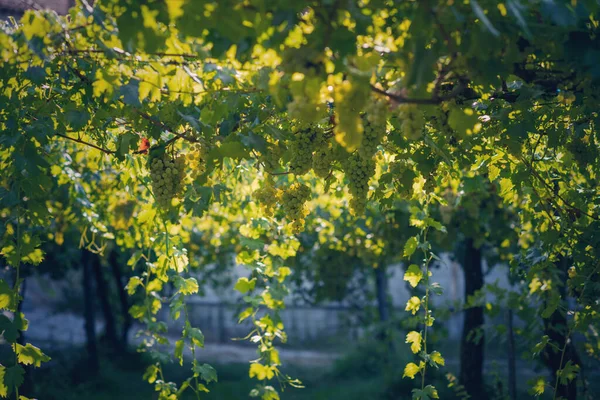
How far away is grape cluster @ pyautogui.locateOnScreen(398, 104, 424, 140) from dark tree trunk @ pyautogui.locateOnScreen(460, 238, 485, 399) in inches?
154

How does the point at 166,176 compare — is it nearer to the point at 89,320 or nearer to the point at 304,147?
the point at 304,147

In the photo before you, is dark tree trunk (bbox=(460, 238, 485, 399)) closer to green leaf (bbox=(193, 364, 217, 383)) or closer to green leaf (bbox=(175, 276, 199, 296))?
green leaf (bbox=(193, 364, 217, 383))

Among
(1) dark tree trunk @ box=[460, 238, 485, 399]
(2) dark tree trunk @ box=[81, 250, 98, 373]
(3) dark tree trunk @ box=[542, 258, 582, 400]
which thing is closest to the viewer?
(3) dark tree trunk @ box=[542, 258, 582, 400]

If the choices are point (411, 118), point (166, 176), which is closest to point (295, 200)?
point (166, 176)

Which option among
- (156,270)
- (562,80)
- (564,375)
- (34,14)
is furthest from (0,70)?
(564,375)

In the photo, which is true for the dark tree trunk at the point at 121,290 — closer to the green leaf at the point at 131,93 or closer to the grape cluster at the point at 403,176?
the grape cluster at the point at 403,176

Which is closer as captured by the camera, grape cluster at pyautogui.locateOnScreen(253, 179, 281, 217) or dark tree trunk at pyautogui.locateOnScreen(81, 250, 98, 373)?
grape cluster at pyautogui.locateOnScreen(253, 179, 281, 217)

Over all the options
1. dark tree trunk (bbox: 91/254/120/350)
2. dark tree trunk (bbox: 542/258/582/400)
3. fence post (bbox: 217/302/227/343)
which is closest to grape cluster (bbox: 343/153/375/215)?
dark tree trunk (bbox: 542/258/582/400)

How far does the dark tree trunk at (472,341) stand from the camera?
5602 millimetres

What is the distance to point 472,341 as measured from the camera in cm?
556

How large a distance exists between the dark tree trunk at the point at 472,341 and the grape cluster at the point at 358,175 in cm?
329

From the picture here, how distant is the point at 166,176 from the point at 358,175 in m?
0.87

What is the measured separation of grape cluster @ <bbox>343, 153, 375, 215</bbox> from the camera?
2.62m

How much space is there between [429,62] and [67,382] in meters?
7.27
